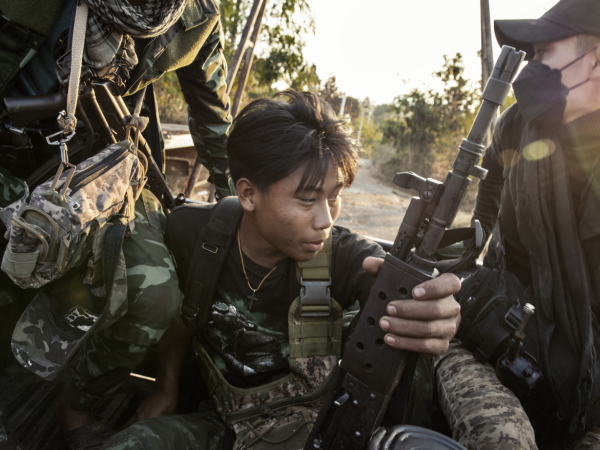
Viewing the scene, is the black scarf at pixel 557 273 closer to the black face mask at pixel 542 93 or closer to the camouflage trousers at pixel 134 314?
the black face mask at pixel 542 93

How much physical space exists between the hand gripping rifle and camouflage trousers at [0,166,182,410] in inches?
26.4

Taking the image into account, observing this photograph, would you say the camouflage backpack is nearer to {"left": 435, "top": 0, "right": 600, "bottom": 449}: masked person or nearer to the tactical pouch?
the tactical pouch

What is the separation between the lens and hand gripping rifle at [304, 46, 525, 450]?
111cm

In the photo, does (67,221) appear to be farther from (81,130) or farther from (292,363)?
(292,363)

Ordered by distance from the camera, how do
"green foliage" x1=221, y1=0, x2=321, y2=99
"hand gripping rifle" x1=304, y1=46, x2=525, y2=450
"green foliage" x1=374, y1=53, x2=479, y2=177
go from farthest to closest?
1. "green foliage" x1=374, y1=53, x2=479, y2=177
2. "green foliage" x1=221, y1=0, x2=321, y2=99
3. "hand gripping rifle" x1=304, y1=46, x2=525, y2=450

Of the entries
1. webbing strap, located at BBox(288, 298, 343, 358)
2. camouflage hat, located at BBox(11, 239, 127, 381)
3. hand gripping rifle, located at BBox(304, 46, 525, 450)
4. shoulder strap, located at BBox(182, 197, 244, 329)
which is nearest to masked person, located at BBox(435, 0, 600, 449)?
hand gripping rifle, located at BBox(304, 46, 525, 450)

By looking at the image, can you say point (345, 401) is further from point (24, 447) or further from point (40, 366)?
point (24, 447)

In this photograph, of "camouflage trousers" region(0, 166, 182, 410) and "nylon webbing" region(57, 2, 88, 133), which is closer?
"nylon webbing" region(57, 2, 88, 133)

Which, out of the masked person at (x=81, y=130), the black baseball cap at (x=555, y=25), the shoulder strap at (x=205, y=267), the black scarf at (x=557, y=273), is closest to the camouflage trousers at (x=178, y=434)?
the masked person at (x=81, y=130)

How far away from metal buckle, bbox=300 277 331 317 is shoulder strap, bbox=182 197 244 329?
0.35 meters

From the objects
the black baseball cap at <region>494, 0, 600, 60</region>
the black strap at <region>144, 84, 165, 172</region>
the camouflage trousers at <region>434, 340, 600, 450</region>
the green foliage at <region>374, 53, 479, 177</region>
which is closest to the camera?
the camouflage trousers at <region>434, 340, 600, 450</region>

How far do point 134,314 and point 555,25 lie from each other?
77.1 inches

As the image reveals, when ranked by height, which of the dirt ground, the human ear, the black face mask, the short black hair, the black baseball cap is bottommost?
the dirt ground

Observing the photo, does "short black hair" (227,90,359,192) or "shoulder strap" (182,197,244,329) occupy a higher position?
"short black hair" (227,90,359,192)
